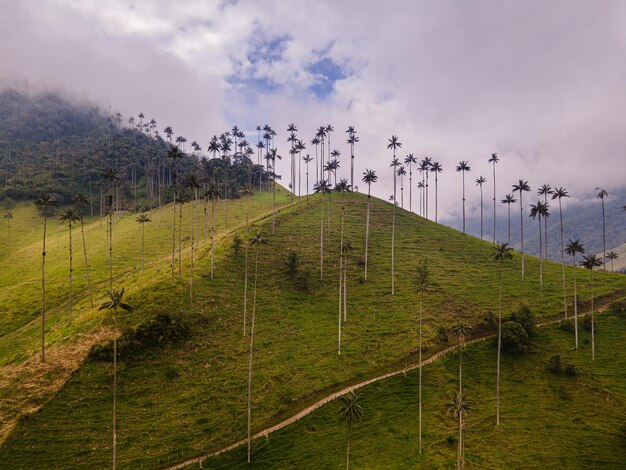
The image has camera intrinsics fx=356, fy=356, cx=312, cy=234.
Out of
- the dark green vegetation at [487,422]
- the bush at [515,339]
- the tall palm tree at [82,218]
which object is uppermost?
the tall palm tree at [82,218]

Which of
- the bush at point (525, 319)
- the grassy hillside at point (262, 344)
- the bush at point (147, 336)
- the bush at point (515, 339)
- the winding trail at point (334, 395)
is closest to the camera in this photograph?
the winding trail at point (334, 395)

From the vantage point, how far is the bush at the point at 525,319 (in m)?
75.6

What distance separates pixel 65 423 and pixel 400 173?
144 m

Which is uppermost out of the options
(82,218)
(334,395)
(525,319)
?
(82,218)

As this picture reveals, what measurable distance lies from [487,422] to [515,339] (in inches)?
822

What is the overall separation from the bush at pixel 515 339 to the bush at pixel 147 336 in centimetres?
6285

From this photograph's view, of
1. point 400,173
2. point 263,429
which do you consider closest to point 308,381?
point 263,429

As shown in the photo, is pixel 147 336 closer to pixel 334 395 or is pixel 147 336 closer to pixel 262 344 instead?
pixel 262 344

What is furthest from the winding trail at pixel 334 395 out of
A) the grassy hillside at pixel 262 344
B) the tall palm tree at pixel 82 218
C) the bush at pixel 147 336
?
the tall palm tree at pixel 82 218

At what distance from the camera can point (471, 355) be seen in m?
70.8

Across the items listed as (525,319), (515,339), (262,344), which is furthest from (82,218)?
(525,319)

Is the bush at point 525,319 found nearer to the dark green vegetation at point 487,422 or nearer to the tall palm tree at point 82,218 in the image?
the dark green vegetation at point 487,422

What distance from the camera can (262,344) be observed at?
70938mm

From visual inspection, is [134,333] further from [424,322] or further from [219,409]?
[424,322]
